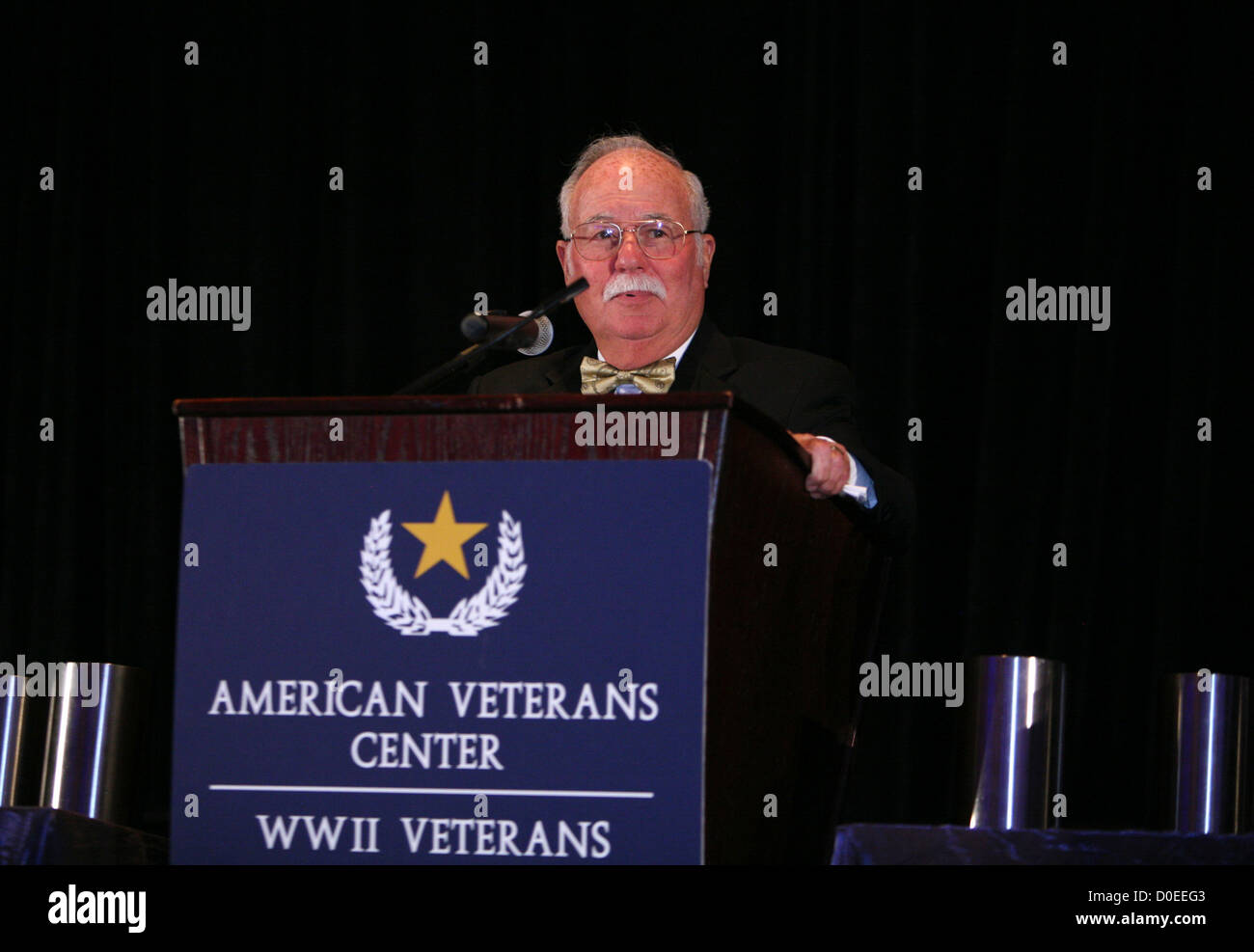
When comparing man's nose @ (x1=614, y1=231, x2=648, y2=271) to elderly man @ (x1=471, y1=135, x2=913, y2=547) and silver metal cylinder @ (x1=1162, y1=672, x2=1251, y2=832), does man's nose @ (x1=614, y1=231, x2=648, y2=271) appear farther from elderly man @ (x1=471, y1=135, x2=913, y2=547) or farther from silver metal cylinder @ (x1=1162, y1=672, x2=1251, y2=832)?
silver metal cylinder @ (x1=1162, y1=672, x2=1251, y2=832)

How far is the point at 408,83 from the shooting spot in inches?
146

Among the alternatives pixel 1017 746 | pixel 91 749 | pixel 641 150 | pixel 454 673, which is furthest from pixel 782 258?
pixel 454 673

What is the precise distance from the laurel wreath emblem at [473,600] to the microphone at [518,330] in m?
0.49

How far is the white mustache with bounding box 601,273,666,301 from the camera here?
2668 mm

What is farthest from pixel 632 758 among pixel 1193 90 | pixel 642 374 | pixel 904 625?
pixel 1193 90

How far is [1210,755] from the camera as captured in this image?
2486 millimetres

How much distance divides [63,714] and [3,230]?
1.80 meters

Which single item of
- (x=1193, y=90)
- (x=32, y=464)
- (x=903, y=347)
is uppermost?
(x=1193, y=90)

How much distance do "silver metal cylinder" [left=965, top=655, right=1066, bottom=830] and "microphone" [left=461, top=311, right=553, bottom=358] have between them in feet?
3.31

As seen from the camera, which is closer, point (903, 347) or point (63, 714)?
point (63, 714)

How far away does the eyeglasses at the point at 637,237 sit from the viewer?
2.67 meters

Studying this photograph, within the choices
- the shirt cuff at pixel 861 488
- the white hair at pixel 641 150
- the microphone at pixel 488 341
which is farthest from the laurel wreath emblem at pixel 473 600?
the white hair at pixel 641 150

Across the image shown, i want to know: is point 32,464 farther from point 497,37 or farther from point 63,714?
point 497,37

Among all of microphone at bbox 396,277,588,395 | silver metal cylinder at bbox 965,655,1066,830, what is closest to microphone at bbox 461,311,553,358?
microphone at bbox 396,277,588,395
